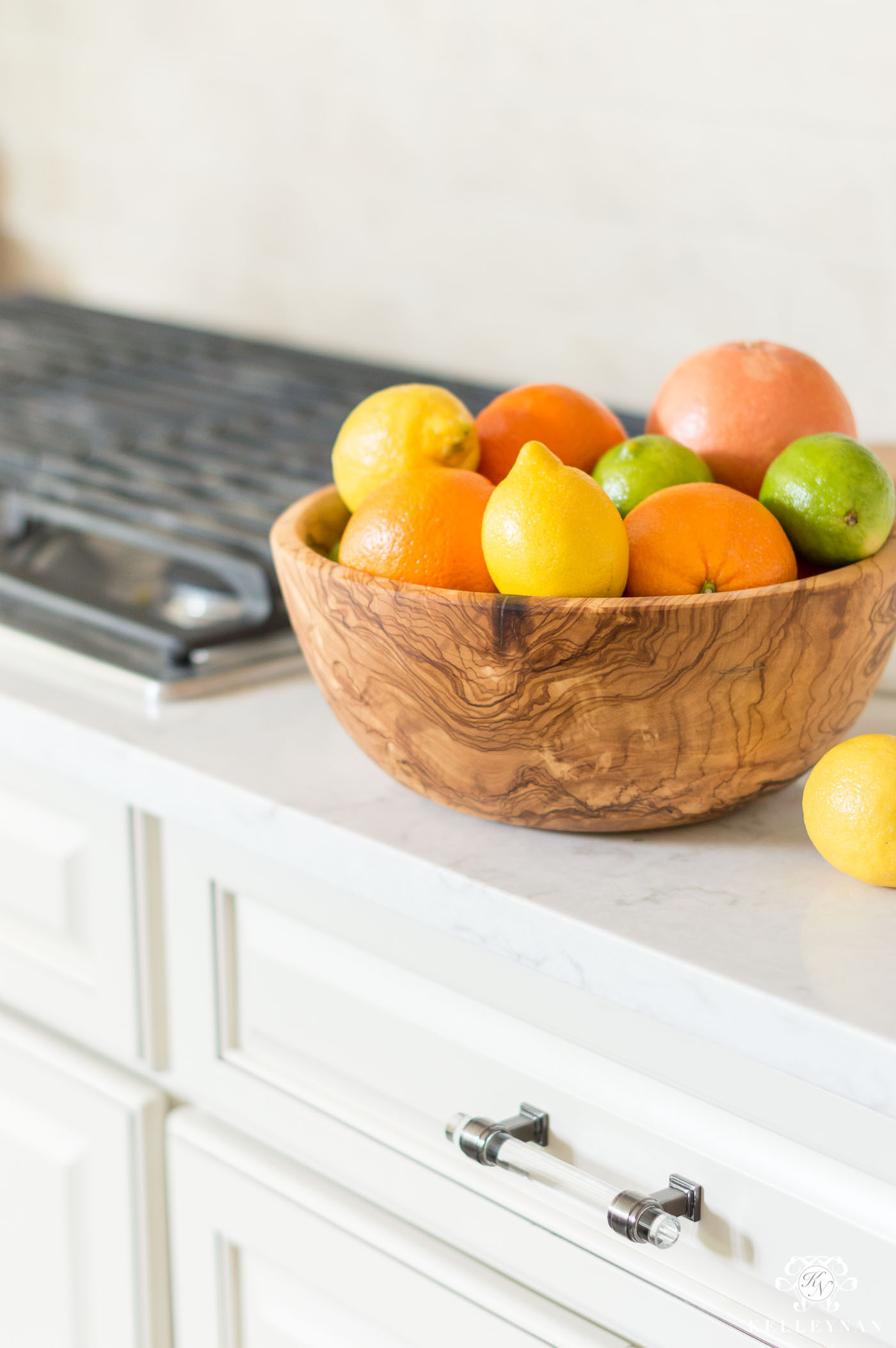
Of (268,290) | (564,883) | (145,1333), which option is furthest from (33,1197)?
(268,290)

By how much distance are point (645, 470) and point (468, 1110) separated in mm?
299

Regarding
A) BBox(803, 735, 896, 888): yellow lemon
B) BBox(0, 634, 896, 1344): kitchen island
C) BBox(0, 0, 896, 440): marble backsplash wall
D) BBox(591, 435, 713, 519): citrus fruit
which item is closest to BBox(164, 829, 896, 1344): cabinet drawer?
BBox(0, 634, 896, 1344): kitchen island

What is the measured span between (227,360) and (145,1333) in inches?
41.9

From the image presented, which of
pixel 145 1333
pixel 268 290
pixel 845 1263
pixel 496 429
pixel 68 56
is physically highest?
pixel 68 56

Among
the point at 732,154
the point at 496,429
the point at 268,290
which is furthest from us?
the point at 268,290

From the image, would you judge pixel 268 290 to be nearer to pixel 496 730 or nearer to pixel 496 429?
pixel 496 429

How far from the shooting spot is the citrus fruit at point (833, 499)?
56cm

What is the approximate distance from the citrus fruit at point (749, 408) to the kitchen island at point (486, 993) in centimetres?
16

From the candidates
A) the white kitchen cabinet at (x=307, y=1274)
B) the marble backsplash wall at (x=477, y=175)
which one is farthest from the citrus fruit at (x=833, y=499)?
the marble backsplash wall at (x=477, y=175)

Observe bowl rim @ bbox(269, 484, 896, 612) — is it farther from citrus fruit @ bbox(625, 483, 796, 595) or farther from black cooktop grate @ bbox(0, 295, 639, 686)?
black cooktop grate @ bbox(0, 295, 639, 686)

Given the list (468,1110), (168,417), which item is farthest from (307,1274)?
(168,417)

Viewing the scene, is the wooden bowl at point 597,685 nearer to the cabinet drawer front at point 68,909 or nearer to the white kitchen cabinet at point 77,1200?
the cabinet drawer front at point 68,909

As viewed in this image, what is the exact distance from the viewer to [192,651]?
75 cm

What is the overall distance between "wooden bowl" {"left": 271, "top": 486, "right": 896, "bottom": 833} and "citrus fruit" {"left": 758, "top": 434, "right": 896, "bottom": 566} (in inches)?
0.6
